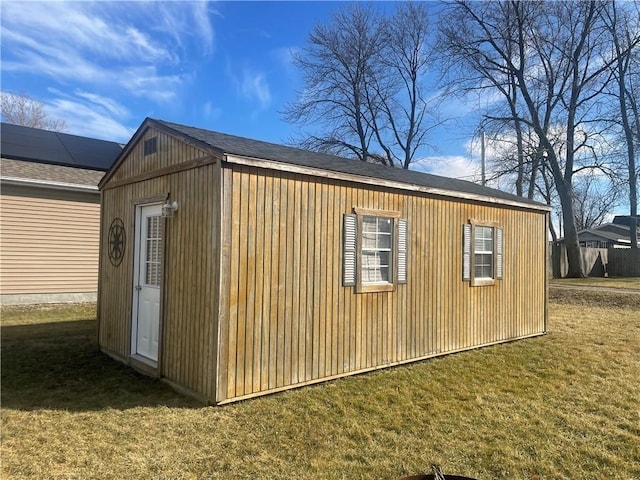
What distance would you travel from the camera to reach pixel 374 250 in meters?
5.64

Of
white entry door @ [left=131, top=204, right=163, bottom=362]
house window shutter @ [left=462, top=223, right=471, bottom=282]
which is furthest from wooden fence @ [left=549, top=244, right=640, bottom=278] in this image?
white entry door @ [left=131, top=204, right=163, bottom=362]

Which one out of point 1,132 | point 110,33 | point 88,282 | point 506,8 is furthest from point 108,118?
point 506,8

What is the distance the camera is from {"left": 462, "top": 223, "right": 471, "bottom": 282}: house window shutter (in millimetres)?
6838

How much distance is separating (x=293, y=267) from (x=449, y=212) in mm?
3094

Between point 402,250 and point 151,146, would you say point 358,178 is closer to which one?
point 402,250

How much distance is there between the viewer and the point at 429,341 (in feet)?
20.6

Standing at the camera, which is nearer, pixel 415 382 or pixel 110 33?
pixel 415 382

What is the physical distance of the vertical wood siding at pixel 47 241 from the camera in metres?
10.2

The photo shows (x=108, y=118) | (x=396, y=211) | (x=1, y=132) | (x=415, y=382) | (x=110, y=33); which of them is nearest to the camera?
(x=415, y=382)

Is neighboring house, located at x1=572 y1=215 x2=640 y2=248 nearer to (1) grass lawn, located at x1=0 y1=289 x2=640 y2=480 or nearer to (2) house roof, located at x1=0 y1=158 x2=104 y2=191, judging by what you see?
(1) grass lawn, located at x1=0 y1=289 x2=640 y2=480

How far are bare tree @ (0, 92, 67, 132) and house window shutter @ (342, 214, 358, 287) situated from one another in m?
26.0

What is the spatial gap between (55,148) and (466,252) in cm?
1282

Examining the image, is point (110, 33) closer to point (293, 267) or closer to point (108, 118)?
point (293, 267)

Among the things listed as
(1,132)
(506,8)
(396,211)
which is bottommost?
(396,211)
